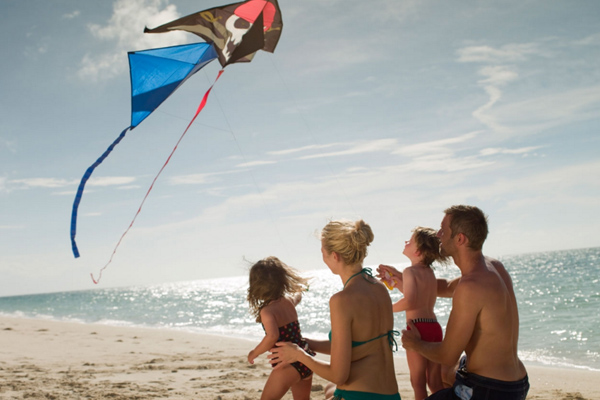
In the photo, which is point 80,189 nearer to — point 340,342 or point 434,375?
point 340,342

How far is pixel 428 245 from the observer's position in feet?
12.4

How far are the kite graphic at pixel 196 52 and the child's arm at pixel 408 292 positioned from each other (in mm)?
2484

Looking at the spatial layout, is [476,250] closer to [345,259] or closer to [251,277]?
[345,259]

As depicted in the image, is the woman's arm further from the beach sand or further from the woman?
the beach sand

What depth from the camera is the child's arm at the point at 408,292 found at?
369 centimetres

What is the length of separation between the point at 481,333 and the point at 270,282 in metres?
1.58

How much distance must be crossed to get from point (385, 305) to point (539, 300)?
769 inches

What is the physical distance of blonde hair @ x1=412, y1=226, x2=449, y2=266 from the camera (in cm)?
377

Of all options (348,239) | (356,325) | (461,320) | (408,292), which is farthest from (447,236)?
(408,292)

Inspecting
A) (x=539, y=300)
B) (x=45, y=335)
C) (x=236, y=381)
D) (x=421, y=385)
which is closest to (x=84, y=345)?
(x=45, y=335)

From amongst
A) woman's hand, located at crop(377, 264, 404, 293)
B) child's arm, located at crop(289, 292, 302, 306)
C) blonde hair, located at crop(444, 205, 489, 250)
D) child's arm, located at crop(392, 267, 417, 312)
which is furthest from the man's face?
child's arm, located at crop(289, 292, 302, 306)

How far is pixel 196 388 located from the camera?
19.4ft

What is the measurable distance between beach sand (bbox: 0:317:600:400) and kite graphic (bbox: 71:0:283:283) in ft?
10.3

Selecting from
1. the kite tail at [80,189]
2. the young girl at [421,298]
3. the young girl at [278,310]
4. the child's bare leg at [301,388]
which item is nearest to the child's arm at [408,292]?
the young girl at [421,298]
